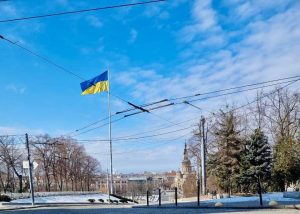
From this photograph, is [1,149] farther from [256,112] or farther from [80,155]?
[256,112]

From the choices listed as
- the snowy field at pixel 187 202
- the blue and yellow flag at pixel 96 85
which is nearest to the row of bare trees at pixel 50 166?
the snowy field at pixel 187 202

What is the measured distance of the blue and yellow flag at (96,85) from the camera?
1193 inches

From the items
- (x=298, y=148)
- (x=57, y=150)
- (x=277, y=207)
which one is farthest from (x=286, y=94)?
(x=57, y=150)

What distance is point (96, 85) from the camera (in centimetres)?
3266

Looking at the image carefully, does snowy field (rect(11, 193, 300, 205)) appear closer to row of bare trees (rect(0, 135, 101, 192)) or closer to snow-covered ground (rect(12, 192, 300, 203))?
snow-covered ground (rect(12, 192, 300, 203))

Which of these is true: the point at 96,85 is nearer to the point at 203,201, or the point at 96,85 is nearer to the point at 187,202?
the point at 187,202

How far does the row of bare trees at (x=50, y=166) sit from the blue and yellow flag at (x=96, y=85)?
28563 millimetres

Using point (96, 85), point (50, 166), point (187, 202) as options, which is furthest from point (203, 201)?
point (50, 166)

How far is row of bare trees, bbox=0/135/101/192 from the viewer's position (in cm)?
6469

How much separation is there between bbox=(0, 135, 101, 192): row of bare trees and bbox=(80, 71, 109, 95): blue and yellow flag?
28563mm

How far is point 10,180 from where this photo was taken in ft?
226

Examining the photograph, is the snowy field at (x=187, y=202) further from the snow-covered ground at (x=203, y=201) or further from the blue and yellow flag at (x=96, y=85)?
the blue and yellow flag at (x=96, y=85)

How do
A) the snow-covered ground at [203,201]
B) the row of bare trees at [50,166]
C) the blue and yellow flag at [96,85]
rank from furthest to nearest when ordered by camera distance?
1. the row of bare trees at [50,166]
2. the blue and yellow flag at [96,85]
3. the snow-covered ground at [203,201]

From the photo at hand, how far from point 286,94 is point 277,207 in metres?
30.8
